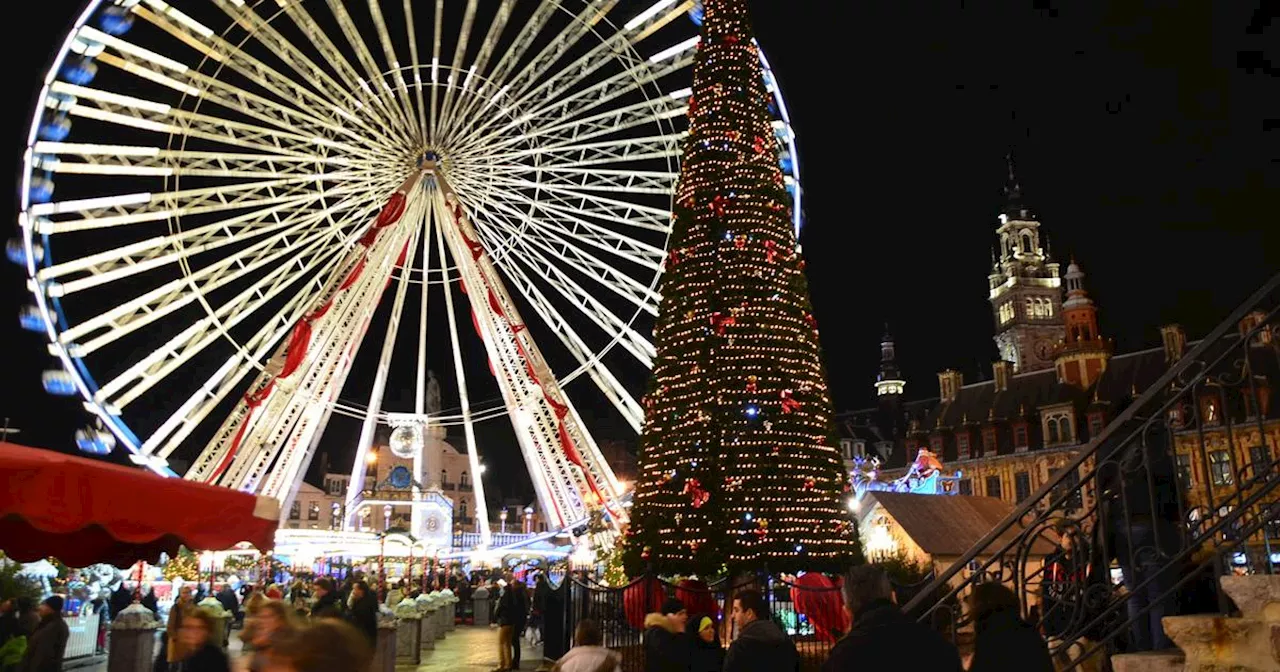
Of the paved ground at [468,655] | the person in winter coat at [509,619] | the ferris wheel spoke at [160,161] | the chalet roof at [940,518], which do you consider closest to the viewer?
the person in winter coat at [509,619]

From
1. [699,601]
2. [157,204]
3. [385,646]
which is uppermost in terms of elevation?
[157,204]

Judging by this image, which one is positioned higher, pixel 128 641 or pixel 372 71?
pixel 372 71

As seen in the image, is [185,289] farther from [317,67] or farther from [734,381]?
[734,381]

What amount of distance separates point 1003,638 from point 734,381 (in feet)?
33.9

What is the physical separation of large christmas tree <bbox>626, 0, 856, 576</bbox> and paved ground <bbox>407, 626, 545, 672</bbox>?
16.2ft

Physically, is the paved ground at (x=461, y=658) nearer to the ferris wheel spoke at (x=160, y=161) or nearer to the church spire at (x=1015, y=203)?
the ferris wheel spoke at (x=160, y=161)

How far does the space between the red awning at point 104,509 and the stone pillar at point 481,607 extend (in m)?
21.2

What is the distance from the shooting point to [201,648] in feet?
20.5

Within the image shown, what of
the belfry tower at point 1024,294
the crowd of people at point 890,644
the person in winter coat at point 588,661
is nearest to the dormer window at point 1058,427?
the belfry tower at point 1024,294

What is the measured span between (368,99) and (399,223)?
3.54 m

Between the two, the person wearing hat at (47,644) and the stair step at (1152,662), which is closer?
the stair step at (1152,662)

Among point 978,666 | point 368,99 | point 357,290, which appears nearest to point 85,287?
point 357,290

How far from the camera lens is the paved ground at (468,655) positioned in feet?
57.9

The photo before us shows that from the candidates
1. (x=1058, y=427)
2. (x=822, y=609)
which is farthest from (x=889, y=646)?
(x=1058, y=427)
